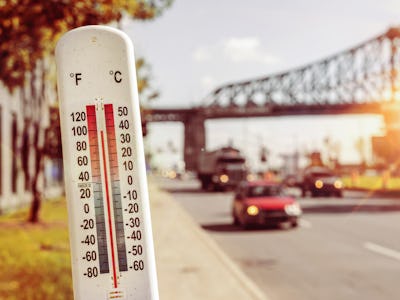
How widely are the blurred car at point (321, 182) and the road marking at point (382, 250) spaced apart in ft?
88.1

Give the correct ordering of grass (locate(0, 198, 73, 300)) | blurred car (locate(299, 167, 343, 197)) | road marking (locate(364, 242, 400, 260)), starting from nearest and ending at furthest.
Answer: grass (locate(0, 198, 73, 300)) → road marking (locate(364, 242, 400, 260)) → blurred car (locate(299, 167, 343, 197))

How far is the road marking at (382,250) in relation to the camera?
16938 millimetres

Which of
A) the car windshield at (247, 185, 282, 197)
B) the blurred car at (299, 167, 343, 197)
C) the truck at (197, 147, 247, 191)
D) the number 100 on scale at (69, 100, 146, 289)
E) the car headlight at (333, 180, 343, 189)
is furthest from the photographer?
the truck at (197, 147, 247, 191)

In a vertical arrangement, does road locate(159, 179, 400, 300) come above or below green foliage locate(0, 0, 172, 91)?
below

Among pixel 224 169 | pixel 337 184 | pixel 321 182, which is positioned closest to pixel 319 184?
pixel 321 182

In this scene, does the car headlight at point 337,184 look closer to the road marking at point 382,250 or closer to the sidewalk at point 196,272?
the sidewalk at point 196,272

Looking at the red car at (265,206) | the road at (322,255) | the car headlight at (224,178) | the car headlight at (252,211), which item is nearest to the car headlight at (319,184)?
the car headlight at (224,178)

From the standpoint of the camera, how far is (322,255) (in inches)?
680

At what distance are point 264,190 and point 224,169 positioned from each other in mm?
30362

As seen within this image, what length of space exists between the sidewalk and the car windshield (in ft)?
13.3

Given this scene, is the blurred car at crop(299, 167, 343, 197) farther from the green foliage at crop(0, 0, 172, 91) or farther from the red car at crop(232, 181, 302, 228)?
the green foliage at crop(0, 0, 172, 91)

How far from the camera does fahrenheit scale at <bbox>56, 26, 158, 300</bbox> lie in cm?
275

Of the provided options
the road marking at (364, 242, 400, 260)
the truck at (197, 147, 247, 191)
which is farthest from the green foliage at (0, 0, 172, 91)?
the truck at (197, 147, 247, 191)

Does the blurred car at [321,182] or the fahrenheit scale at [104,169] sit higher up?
the fahrenheit scale at [104,169]
